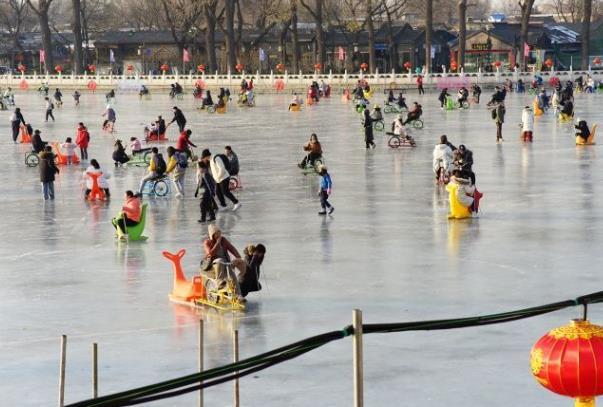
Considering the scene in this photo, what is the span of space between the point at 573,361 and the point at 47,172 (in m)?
19.8

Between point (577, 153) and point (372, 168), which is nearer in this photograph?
point (372, 168)

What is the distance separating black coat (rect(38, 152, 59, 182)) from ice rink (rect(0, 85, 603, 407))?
1.99ft

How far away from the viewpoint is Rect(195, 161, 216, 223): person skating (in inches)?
909

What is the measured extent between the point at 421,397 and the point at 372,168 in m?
20.4

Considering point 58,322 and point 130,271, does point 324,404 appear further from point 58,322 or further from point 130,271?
point 130,271

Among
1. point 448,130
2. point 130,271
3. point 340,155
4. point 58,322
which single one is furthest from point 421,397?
point 448,130

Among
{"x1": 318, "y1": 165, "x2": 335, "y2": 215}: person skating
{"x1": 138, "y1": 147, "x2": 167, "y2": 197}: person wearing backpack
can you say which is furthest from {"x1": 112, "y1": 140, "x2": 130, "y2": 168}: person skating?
{"x1": 318, "y1": 165, "x2": 335, "y2": 215}: person skating

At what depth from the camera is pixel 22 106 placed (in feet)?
233

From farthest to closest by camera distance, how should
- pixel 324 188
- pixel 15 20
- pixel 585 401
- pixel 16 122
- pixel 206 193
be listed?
pixel 15 20
pixel 16 122
pixel 324 188
pixel 206 193
pixel 585 401

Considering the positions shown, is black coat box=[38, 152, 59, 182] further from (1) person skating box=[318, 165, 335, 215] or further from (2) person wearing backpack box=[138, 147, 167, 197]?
(1) person skating box=[318, 165, 335, 215]

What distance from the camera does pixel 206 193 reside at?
2311cm

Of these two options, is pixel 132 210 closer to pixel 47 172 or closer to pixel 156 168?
pixel 47 172

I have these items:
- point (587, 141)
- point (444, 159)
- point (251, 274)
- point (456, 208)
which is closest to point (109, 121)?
point (587, 141)

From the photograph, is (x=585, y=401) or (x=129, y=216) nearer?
(x=585, y=401)
